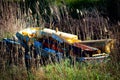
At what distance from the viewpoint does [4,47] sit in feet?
18.9

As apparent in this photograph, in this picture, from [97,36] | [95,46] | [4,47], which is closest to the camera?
[4,47]

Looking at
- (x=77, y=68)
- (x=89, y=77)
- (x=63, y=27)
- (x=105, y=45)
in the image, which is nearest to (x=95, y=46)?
(x=105, y=45)

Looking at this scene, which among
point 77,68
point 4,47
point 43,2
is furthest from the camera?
point 43,2

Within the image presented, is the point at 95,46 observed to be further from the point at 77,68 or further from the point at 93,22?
the point at 93,22

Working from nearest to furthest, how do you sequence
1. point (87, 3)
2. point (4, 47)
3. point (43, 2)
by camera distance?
point (4, 47) → point (43, 2) → point (87, 3)

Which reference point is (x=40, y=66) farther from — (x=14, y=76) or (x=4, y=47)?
(x=4, y=47)

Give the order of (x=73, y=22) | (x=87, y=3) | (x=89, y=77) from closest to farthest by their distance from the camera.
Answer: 1. (x=89, y=77)
2. (x=73, y=22)
3. (x=87, y=3)

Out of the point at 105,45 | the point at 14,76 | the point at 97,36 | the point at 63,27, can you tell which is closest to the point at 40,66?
the point at 14,76

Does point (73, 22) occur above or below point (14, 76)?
above

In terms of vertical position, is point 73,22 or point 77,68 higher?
point 73,22

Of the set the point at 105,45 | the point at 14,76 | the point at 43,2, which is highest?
the point at 43,2

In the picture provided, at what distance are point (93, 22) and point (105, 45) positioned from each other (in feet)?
7.04

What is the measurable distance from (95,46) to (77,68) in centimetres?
113

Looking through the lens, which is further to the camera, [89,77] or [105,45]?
[105,45]
